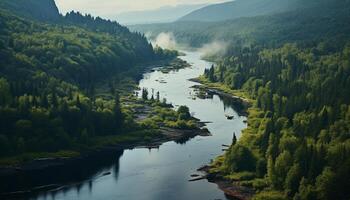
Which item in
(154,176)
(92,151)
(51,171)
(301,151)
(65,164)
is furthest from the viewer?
(92,151)

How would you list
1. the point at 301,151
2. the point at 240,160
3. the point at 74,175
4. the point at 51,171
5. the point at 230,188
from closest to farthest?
the point at 301,151, the point at 230,188, the point at 240,160, the point at 74,175, the point at 51,171

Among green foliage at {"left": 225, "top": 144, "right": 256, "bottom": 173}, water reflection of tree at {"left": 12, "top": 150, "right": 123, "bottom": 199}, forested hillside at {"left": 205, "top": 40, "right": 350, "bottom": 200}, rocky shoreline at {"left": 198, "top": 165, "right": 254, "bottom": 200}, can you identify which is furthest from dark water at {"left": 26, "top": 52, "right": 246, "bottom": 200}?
green foliage at {"left": 225, "top": 144, "right": 256, "bottom": 173}

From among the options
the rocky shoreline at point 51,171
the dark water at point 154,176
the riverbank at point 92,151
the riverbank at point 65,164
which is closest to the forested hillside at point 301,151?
the dark water at point 154,176

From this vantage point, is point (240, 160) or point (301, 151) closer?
point (301, 151)

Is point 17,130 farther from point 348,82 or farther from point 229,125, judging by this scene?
point 348,82

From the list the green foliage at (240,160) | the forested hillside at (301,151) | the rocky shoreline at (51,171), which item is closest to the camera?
the forested hillside at (301,151)

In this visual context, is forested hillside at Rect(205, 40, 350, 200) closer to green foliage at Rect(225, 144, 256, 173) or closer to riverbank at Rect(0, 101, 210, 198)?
green foliage at Rect(225, 144, 256, 173)

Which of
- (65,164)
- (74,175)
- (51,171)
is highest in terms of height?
(65,164)

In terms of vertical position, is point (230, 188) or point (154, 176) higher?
point (154, 176)

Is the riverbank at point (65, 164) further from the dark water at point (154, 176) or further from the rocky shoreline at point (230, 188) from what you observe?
the rocky shoreline at point (230, 188)

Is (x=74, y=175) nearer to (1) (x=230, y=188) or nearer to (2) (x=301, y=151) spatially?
(1) (x=230, y=188)

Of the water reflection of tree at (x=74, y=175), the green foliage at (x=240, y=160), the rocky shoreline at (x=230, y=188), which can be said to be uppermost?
the green foliage at (x=240, y=160)

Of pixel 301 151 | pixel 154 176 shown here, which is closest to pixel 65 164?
pixel 154 176
